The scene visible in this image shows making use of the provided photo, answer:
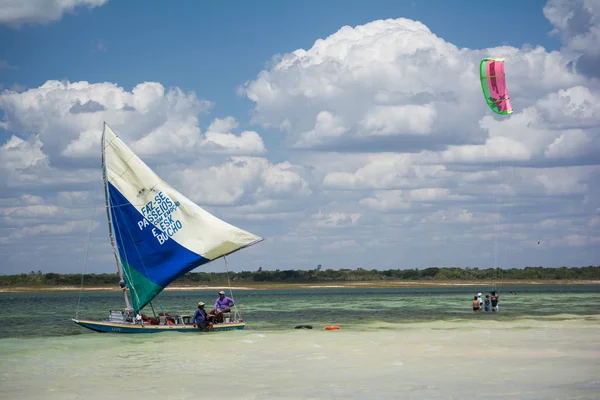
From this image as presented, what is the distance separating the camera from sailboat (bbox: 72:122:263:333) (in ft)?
104

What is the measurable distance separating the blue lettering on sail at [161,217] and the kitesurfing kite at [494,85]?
42.4 feet

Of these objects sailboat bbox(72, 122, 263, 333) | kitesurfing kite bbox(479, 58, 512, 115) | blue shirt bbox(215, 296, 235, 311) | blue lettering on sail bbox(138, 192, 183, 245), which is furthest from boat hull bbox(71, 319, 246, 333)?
kitesurfing kite bbox(479, 58, 512, 115)

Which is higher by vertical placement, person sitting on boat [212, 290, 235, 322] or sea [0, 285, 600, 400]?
person sitting on boat [212, 290, 235, 322]

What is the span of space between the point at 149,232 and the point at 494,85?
1470 cm

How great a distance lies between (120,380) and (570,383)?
10326 mm

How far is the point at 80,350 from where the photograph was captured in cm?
2625

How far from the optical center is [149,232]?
105 feet

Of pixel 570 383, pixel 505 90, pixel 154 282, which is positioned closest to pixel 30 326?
pixel 154 282

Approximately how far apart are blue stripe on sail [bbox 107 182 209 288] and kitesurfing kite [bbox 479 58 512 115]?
12.9 meters

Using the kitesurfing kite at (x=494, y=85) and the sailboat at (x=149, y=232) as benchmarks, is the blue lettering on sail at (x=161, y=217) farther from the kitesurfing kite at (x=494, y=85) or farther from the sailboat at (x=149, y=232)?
the kitesurfing kite at (x=494, y=85)

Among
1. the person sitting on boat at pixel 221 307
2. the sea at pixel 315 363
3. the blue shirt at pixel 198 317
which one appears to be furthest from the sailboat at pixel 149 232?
the sea at pixel 315 363

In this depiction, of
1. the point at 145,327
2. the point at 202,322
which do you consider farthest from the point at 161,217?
the point at 202,322

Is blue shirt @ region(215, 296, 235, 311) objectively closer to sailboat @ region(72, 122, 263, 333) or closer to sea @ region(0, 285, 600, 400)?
sailboat @ region(72, 122, 263, 333)

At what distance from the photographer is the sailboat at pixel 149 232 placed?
3184cm
